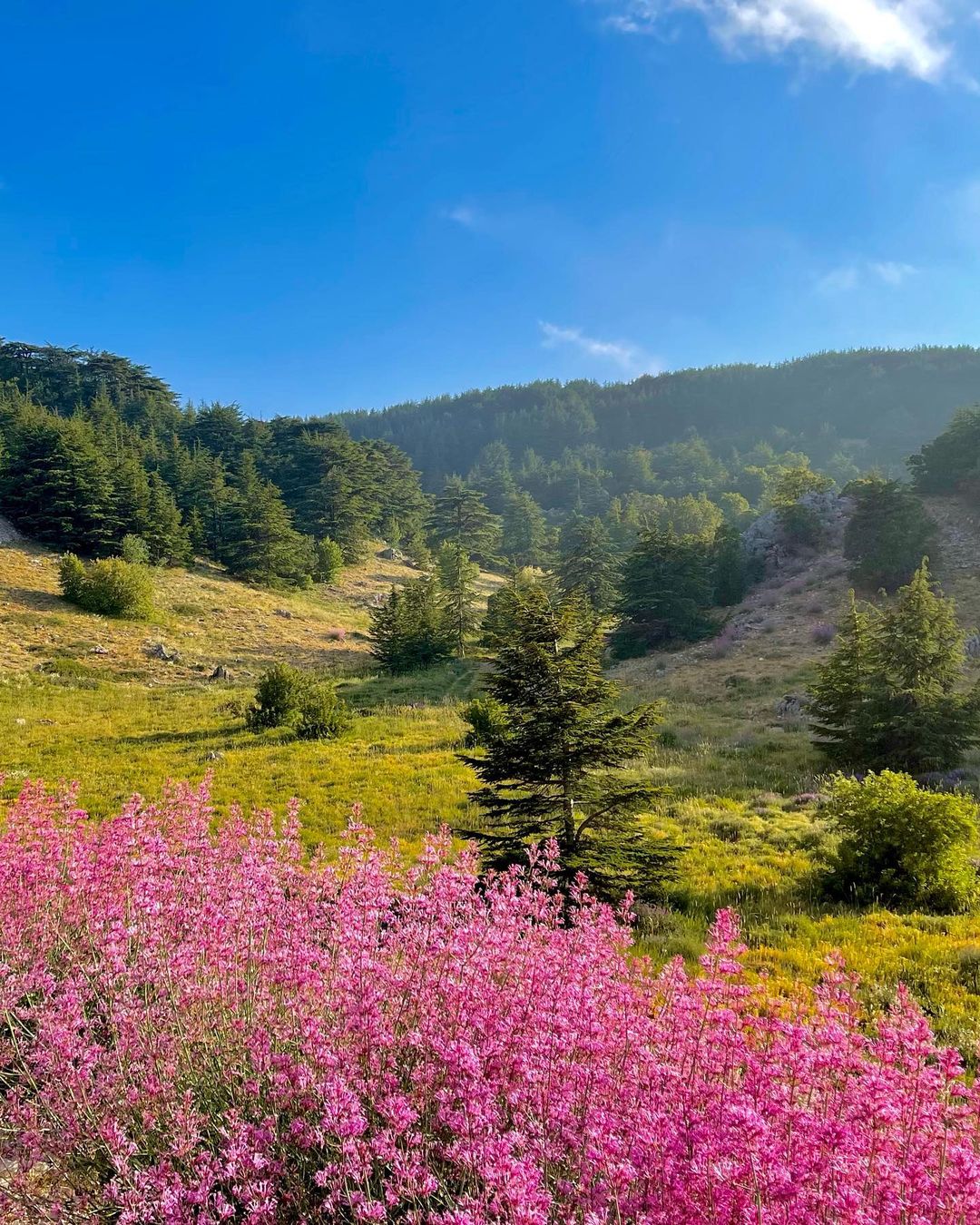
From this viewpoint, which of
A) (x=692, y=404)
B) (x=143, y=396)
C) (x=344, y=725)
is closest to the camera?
(x=344, y=725)

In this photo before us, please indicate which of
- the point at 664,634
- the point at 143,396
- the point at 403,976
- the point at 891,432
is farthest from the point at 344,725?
the point at 891,432

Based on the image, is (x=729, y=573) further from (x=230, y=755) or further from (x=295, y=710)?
(x=230, y=755)

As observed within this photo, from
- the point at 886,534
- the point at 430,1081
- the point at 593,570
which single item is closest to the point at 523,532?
the point at 593,570

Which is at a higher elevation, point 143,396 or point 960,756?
point 143,396

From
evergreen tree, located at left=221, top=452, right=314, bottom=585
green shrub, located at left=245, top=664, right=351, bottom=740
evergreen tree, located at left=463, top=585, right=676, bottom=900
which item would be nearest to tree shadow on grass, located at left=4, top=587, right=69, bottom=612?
evergreen tree, located at left=221, top=452, right=314, bottom=585

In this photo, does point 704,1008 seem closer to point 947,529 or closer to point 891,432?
point 947,529

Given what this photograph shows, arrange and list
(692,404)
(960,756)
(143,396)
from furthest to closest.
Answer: (692,404) → (143,396) → (960,756)

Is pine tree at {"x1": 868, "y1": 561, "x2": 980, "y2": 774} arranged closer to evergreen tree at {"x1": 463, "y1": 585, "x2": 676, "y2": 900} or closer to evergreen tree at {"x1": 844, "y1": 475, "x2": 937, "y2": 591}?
evergreen tree at {"x1": 463, "y1": 585, "x2": 676, "y2": 900}

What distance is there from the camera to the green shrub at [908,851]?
812 centimetres

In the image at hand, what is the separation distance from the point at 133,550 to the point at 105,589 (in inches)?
328

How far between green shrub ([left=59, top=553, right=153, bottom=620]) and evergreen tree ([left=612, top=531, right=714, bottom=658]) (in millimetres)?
29451

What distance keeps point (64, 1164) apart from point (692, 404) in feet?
634

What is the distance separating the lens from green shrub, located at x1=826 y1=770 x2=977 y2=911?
26.6 feet

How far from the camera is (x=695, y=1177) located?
2049 mm
